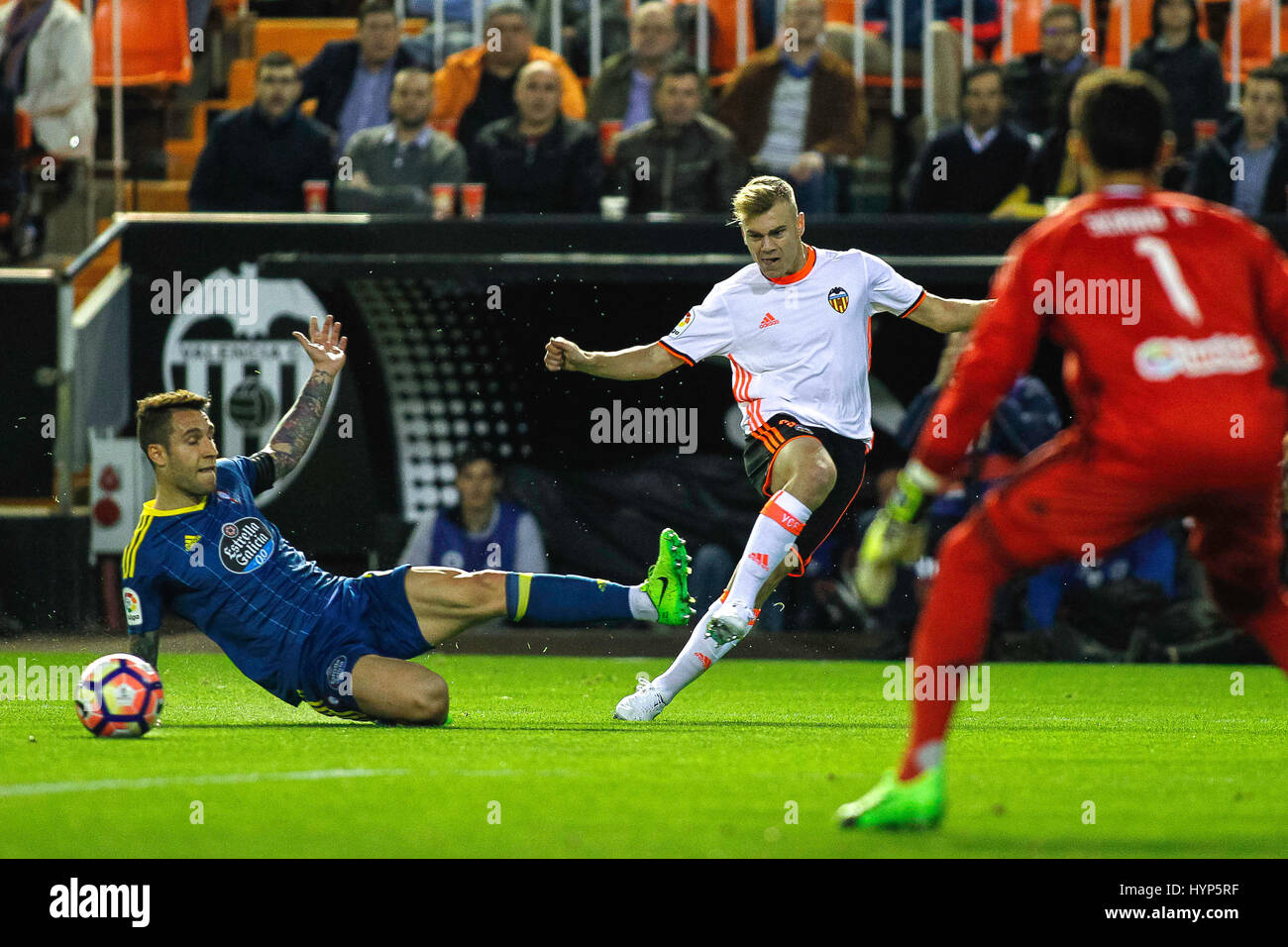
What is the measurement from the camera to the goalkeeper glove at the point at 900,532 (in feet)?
15.7

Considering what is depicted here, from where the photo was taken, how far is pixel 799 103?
12445 mm

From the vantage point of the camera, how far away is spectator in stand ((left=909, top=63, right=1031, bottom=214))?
11852 mm

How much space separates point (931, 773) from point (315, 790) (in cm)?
182

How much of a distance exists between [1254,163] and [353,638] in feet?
22.4

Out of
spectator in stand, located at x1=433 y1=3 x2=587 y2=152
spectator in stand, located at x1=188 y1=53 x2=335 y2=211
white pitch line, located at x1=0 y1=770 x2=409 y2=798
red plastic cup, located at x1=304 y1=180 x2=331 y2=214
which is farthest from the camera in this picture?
spectator in stand, located at x1=433 y1=3 x2=587 y2=152

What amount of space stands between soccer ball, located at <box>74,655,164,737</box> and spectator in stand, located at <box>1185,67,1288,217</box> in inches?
283

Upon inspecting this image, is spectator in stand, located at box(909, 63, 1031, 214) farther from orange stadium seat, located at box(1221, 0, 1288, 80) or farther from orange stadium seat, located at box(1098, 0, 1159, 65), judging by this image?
orange stadium seat, located at box(1221, 0, 1288, 80)

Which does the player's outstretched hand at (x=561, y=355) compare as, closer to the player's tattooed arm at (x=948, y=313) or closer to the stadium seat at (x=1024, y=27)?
the player's tattooed arm at (x=948, y=313)

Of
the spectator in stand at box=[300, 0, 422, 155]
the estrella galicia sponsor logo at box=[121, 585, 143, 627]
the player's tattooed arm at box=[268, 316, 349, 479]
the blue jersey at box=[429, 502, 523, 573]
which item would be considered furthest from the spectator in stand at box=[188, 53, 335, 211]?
the estrella galicia sponsor logo at box=[121, 585, 143, 627]

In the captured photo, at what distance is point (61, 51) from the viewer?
515 inches

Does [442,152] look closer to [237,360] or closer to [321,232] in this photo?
[321,232]

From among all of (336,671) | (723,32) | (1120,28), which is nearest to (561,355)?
(336,671)

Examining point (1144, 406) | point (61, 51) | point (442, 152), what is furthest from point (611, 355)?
point (61, 51)

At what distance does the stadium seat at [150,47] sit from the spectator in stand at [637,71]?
3139mm
